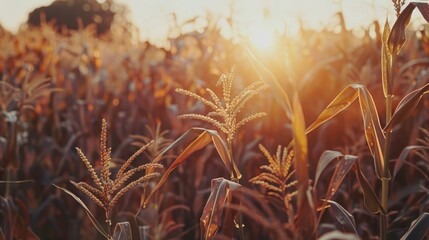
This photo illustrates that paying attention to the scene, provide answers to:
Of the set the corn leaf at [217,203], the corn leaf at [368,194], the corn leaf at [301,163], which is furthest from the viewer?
the corn leaf at [368,194]

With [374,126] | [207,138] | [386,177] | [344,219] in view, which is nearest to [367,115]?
[374,126]

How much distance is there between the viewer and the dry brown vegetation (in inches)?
83.4

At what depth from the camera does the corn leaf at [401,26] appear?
2.04 metres

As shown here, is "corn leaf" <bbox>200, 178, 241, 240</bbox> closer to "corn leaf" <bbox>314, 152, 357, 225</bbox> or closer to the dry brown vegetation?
the dry brown vegetation

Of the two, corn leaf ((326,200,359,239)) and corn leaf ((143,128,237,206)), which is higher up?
corn leaf ((143,128,237,206))

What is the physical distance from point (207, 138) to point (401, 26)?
2.22 feet

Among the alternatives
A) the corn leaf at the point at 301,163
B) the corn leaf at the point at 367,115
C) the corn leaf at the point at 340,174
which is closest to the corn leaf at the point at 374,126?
the corn leaf at the point at 367,115

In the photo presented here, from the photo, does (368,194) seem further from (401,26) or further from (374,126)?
(401,26)

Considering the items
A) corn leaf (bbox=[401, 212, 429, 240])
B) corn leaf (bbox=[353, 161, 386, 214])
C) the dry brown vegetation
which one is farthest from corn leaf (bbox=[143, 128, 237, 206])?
corn leaf (bbox=[401, 212, 429, 240])

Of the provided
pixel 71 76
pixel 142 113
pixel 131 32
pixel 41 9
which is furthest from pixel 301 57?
pixel 41 9

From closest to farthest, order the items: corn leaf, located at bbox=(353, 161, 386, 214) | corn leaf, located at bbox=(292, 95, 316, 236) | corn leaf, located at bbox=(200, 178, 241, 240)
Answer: corn leaf, located at bbox=(292, 95, 316, 236)
corn leaf, located at bbox=(200, 178, 241, 240)
corn leaf, located at bbox=(353, 161, 386, 214)

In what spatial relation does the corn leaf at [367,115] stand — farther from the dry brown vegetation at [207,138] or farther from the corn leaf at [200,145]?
the corn leaf at [200,145]

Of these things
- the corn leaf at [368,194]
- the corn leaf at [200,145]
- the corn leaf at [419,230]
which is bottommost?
the corn leaf at [419,230]

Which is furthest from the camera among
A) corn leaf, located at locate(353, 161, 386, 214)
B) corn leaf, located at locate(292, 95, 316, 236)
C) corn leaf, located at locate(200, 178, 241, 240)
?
corn leaf, located at locate(353, 161, 386, 214)
